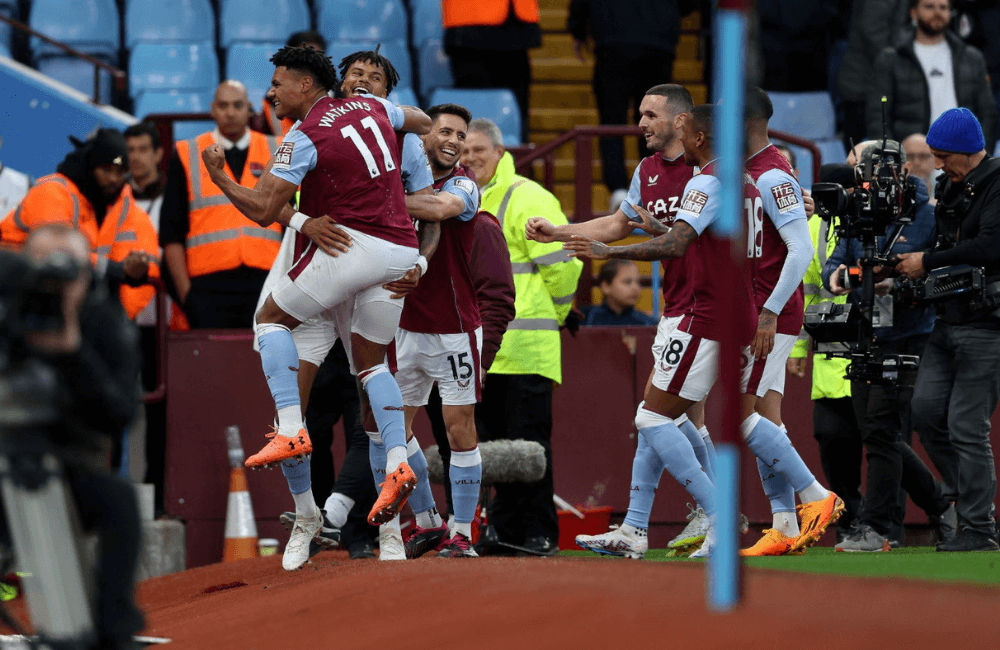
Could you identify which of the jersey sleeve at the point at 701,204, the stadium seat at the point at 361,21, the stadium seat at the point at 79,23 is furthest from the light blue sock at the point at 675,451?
the stadium seat at the point at 79,23

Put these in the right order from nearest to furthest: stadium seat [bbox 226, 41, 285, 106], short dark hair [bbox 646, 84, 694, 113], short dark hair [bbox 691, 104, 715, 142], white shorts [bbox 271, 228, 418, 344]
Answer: white shorts [bbox 271, 228, 418, 344] → short dark hair [bbox 691, 104, 715, 142] → short dark hair [bbox 646, 84, 694, 113] → stadium seat [bbox 226, 41, 285, 106]

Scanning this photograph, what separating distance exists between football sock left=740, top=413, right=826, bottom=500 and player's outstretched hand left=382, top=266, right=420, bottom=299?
1.87 metres

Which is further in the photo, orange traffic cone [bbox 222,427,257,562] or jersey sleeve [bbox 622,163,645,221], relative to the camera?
orange traffic cone [bbox 222,427,257,562]

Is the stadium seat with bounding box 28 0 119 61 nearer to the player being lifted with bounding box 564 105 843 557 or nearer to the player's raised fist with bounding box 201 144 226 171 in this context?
the player's raised fist with bounding box 201 144 226 171

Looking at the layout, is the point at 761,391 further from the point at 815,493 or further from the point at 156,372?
the point at 156,372

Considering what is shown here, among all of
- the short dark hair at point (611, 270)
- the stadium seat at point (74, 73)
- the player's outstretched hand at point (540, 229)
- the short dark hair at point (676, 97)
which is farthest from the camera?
the stadium seat at point (74, 73)

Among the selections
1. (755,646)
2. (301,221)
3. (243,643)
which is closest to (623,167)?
(301,221)

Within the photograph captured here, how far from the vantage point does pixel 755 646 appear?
3.96 metres

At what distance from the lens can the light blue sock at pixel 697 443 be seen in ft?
26.2

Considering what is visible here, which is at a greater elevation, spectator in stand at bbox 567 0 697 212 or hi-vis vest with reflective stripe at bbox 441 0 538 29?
hi-vis vest with reflective stripe at bbox 441 0 538 29

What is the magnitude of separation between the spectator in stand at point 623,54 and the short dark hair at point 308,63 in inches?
221

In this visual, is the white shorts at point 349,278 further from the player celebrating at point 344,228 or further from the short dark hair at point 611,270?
the short dark hair at point 611,270

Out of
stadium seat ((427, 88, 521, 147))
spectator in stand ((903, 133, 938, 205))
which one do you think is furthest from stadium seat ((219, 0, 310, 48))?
spectator in stand ((903, 133, 938, 205))

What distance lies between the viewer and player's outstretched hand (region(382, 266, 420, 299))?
7051 millimetres
